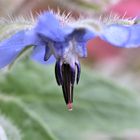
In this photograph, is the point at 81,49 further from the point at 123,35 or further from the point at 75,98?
the point at 75,98

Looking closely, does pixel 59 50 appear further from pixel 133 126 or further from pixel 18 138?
pixel 133 126

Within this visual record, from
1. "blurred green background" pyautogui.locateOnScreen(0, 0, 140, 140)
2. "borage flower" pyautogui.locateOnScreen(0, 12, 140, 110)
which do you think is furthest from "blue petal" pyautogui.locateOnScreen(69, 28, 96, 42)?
"blurred green background" pyautogui.locateOnScreen(0, 0, 140, 140)

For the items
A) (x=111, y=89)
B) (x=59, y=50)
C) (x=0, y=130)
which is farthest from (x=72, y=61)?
(x=111, y=89)

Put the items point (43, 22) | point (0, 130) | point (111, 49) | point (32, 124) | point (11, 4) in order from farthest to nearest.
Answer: point (111, 49), point (11, 4), point (32, 124), point (0, 130), point (43, 22)

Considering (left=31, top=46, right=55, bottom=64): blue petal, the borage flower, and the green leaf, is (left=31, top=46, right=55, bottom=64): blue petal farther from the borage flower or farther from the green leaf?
the green leaf

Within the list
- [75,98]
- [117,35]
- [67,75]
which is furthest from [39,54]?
[75,98]

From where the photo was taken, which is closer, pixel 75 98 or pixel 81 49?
pixel 81 49
